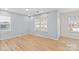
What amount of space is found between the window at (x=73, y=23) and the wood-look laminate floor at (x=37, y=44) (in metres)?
0.24

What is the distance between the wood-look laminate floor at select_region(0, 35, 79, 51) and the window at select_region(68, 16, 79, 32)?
0.24 m

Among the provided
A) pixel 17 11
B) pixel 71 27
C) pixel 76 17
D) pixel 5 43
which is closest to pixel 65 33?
pixel 71 27

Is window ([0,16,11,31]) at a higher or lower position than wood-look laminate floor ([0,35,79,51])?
higher

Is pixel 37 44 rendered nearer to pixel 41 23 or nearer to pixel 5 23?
pixel 41 23

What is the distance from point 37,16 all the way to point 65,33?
727 mm

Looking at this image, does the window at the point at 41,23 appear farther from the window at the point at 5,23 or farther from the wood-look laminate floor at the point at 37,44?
the window at the point at 5,23

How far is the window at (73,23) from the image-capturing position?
2.39 meters

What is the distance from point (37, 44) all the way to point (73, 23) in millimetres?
917

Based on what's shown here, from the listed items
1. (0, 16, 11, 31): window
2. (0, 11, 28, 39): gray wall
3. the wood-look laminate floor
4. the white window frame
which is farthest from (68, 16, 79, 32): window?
(0, 16, 11, 31): window

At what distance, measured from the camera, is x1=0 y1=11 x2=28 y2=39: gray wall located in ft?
7.90

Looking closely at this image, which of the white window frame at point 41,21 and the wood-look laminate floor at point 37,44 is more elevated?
the white window frame at point 41,21

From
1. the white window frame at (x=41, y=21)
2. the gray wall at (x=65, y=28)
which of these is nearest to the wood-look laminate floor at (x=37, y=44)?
the gray wall at (x=65, y=28)

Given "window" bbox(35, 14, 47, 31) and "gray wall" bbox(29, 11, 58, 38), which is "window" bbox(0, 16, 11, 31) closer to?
"window" bbox(35, 14, 47, 31)
